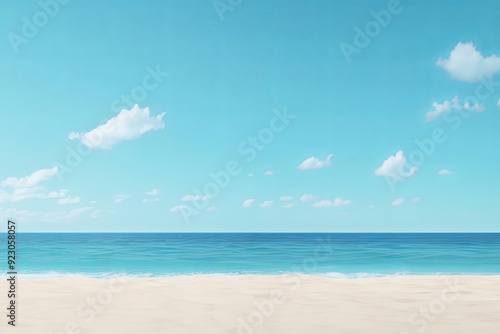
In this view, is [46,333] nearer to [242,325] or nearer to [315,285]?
[242,325]

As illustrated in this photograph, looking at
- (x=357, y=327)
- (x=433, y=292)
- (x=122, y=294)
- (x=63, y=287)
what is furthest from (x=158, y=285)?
(x=433, y=292)

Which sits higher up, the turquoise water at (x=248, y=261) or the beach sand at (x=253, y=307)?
the turquoise water at (x=248, y=261)

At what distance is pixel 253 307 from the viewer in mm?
11211

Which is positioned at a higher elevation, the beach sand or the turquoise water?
the turquoise water

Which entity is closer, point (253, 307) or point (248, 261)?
point (253, 307)

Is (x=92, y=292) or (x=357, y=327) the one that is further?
(x=92, y=292)

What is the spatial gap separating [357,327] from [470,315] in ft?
9.97

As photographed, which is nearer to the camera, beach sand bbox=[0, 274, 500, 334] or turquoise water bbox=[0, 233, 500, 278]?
beach sand bbox=[0, 274, 500, 334]

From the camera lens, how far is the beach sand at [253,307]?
9.20 metres

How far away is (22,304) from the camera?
37.1ft

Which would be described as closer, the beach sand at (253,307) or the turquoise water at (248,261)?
the beach sand at (253,307)

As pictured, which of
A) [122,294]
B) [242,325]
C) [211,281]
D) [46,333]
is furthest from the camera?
[211,281]

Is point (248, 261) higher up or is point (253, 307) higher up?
point (248, 261)

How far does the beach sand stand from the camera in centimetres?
920
